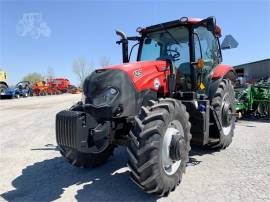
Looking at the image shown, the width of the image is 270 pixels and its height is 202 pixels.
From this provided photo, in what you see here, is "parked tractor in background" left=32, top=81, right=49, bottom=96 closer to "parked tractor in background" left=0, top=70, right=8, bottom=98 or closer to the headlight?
"parked tractor in background" left=0, top=70, right=8, bottom=98

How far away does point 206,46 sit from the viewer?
5941 mm

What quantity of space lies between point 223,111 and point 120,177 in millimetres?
2586

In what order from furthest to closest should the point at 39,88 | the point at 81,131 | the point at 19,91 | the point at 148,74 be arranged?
the point at 39,88, the point at 19,91, the point at 148,74, the point at 81,131

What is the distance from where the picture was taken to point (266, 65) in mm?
37031

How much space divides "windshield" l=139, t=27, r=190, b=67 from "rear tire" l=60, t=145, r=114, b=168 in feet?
6.30

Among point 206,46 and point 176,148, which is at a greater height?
point 206,46

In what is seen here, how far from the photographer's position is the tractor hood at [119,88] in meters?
4.24

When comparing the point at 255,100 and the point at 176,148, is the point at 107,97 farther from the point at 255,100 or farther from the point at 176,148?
the point at 255,100

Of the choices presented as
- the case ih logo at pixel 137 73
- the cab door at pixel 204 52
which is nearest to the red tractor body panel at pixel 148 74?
the case ih logo at pixel 137 73

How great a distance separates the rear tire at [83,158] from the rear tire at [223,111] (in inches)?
79.7

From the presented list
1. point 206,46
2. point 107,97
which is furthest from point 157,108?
point 206,46

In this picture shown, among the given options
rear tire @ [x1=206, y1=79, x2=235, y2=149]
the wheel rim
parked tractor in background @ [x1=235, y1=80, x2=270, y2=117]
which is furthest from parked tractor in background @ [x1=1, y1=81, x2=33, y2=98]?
the wheel rim

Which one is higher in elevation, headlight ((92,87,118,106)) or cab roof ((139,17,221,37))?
cab roof ((139,17,221,37))

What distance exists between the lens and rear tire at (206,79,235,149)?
18.9 feet
